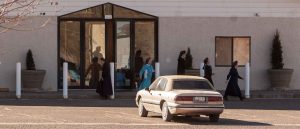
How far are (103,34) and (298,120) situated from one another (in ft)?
43.5

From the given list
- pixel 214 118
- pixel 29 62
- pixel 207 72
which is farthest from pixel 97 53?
pixel 214 118

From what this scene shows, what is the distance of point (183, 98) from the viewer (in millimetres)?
18594

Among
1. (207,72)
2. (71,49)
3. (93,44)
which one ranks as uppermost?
(93,44)

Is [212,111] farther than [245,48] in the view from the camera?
No

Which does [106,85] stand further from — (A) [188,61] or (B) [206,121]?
(B) [206,121]

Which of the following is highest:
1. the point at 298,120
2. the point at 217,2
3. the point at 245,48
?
the point at 217,2

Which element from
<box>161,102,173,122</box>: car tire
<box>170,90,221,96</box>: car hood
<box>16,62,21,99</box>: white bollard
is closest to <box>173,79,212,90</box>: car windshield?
<box>170,90,221,96</box>: car hood

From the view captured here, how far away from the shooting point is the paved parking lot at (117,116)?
59.9ft

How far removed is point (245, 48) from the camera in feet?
106

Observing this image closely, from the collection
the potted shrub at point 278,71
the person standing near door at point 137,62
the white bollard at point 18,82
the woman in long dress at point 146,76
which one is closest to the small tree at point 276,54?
the potted shrub at point 278,71

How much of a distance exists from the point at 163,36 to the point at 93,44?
3.05 m

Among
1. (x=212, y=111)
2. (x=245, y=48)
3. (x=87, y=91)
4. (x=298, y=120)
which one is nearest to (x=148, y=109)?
(x=212, y=111)

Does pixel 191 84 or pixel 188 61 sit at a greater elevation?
pixel 188 61

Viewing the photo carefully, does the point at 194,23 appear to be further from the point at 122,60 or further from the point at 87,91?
the point at 87,91
